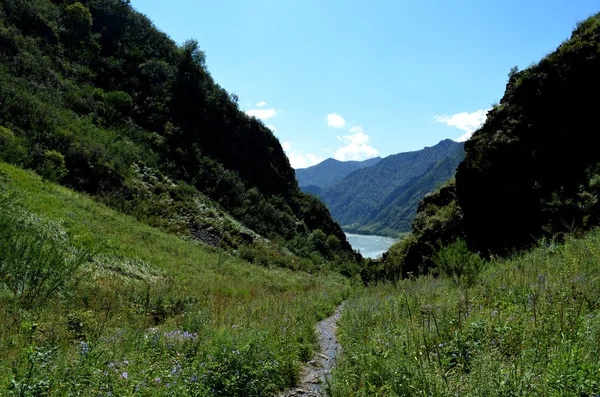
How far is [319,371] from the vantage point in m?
5.40

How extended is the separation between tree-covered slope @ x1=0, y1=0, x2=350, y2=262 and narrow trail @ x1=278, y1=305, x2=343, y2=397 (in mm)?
19005

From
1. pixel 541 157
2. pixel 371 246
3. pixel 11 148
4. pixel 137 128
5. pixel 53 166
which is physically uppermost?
pixel 137 128

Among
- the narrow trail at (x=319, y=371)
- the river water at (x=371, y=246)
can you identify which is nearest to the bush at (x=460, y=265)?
the narrow trail at (x=319, y=371)

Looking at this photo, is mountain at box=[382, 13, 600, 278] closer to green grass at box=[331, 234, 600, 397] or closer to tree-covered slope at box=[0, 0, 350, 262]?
green grass at box=[331, 234, 600, 397]

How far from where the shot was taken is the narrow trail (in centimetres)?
452

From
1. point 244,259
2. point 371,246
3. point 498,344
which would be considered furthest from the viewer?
point 371,246

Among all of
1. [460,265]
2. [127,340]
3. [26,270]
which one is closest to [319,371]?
[127,340]

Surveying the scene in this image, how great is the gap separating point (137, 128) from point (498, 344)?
37.7m

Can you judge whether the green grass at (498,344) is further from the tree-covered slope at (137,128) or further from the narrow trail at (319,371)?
the tree-covered slope at (137,128)

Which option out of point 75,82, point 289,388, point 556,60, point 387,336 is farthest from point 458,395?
point 75,82

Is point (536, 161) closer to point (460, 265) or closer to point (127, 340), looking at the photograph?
point (460, 265)

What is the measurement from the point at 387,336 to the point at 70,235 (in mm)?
12148

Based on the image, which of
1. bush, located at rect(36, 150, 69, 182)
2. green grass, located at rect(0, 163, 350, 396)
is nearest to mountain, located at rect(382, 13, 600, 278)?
green grass, located at rect(0, 163, 350, 396)

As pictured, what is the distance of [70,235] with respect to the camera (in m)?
12.5
